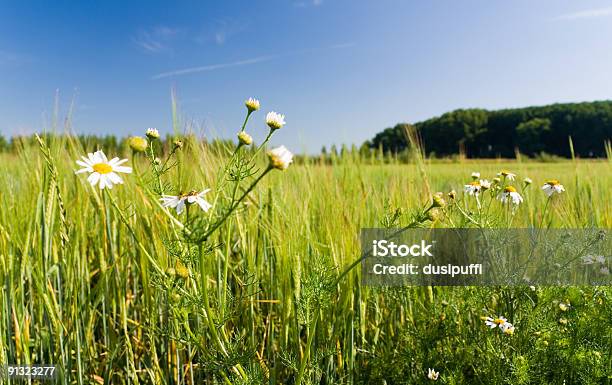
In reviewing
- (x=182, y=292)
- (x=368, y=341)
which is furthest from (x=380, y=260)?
(x=182, y=292)

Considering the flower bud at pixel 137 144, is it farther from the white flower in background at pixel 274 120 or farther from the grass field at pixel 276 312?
the grass field at pixel 276 312

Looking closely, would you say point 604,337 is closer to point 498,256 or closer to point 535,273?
point 535,273

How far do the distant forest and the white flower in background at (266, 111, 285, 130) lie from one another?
111 feet

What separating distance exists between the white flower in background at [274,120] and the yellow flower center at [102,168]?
0.75 feet

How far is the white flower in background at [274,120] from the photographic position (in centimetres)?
62

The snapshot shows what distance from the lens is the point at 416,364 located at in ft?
3.54

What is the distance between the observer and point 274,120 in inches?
24.6

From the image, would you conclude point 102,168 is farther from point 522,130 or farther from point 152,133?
point 522,130

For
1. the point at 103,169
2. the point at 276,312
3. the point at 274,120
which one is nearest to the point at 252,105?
the point at 274,120

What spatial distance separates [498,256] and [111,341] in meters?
1.02

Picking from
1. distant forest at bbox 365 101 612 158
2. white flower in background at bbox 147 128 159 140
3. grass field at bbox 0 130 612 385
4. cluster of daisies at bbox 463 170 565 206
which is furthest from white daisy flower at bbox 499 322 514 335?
distant forest at bbox 365 101 612 158

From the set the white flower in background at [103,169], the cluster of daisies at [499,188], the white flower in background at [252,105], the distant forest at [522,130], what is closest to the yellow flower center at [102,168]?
the white flower in background at [103,169]

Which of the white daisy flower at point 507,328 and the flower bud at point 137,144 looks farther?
the white daisy flower at point 507,328

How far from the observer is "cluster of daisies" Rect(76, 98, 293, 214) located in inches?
19.9
